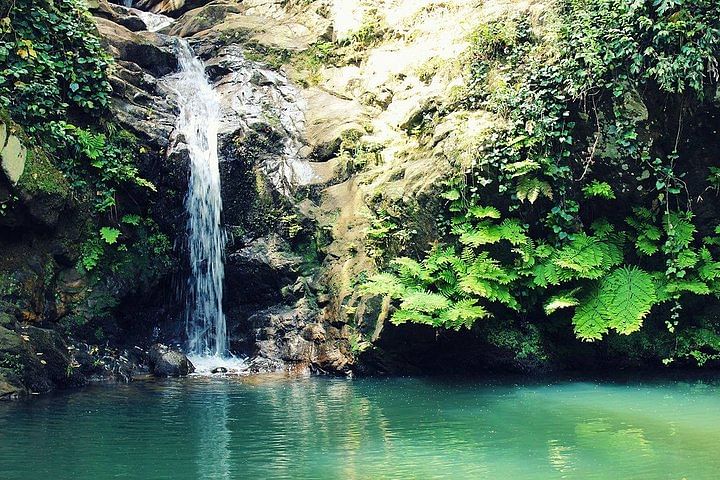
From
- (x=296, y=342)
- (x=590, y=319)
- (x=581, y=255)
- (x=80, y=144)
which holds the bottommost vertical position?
(x=296, y=342)

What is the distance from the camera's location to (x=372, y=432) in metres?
6.71

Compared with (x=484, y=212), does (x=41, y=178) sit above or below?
above

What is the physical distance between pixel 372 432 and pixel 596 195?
19.7ft

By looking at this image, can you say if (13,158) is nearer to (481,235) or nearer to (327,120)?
(327,120)

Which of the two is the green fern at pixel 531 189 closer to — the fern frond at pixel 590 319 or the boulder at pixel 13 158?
the fern frond at pixel 590 319

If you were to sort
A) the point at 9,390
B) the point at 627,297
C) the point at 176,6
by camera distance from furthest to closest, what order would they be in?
1. the point at 176,6
2. the point at 627,297
3. the point at 9,390

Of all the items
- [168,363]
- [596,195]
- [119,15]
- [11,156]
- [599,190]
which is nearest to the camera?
[11,156]

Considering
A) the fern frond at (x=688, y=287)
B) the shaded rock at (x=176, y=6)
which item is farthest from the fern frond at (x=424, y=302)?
the shaded rock at (x=176, y=6)

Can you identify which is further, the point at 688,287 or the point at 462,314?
the point at 688,287

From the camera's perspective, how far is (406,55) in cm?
1421

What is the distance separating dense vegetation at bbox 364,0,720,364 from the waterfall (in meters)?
3.49

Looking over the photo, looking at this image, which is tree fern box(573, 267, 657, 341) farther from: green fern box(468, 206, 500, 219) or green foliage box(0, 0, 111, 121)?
green foliage box(0, 0, 111, 121)

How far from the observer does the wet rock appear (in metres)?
10.8

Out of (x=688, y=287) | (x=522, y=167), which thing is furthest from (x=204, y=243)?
(x=688, y=287)
